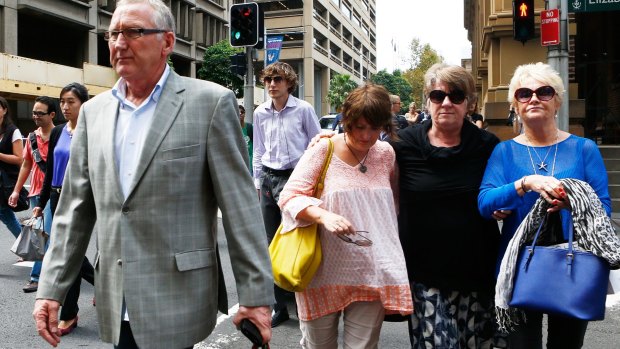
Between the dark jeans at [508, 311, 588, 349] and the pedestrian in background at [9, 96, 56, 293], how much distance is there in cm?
449

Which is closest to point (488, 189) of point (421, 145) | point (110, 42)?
point (421, 145)

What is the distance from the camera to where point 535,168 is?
2971mm

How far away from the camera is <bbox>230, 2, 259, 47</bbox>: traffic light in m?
11.9

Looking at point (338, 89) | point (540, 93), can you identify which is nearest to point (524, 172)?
point (540, 93)

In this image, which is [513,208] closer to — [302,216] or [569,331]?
[569,331]

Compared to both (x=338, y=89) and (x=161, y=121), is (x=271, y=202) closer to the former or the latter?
(x=161, y=121)

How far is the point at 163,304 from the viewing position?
2.27m

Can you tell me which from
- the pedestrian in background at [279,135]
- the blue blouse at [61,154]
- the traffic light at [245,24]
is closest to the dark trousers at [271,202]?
the pedestrian in background at [279,135]

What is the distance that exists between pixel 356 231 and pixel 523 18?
961cm

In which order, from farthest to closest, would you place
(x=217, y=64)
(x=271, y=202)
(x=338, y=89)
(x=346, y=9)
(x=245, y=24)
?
(x=346, y=9) → (x=338, y=89) → (x=217, y=64) → (x=245, y=24) → (x=271, y=202)

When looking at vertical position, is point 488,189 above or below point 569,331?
above

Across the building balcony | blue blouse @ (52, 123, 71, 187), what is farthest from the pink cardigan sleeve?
the building balcony

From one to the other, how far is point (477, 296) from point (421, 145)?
0.79 m

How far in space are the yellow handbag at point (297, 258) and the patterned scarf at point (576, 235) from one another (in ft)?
2.82
